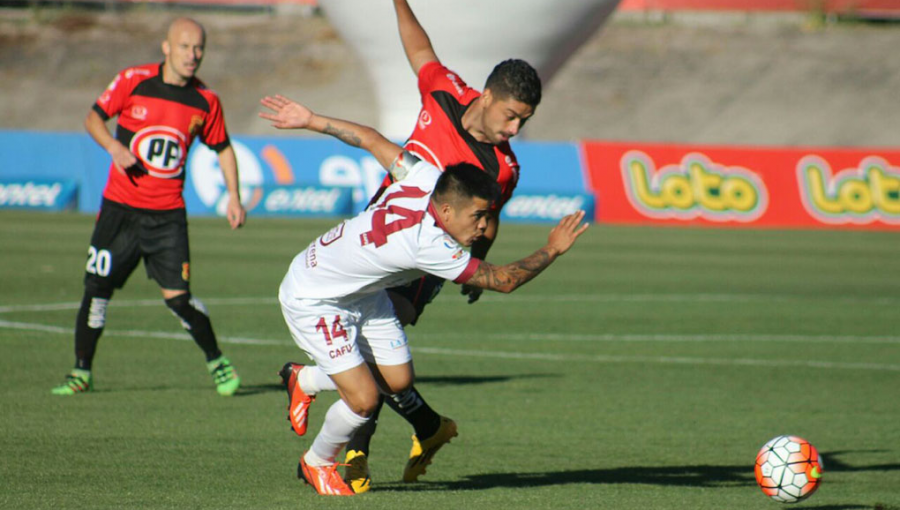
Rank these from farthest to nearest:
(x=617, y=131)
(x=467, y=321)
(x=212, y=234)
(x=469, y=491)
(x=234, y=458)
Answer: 1. (x=617, y=131)
2. (x=212, y=234)
3. (x=467, y=321)
4. (x=234, y=458)
5. (x=469, y=491)

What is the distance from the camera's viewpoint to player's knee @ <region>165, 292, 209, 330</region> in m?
9.23

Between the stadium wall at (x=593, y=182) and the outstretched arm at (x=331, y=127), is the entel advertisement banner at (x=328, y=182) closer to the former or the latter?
the stadium wall at (x=593, y=182)

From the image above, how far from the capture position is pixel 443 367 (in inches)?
435

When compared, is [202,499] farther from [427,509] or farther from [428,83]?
[428,83]

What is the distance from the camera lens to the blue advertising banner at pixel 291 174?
25.7 m

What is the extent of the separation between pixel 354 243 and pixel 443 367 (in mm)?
4890

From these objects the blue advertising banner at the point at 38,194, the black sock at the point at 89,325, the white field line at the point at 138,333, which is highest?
the black sock at the point at 89,325

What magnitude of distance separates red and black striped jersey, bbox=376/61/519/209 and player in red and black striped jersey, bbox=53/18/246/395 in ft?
7.79

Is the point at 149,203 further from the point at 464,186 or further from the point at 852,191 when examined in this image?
the point at 852,191

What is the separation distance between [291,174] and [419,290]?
1919cm

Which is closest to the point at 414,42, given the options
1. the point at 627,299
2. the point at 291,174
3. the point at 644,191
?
the point at 627,299

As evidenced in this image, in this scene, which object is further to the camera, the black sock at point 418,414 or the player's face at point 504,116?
the black sock at point 418,414

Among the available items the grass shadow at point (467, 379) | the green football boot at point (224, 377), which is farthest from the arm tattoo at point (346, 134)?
the grass shadow at point (467, 379)

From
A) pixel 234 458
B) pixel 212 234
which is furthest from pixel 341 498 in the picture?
pixel 212 234
